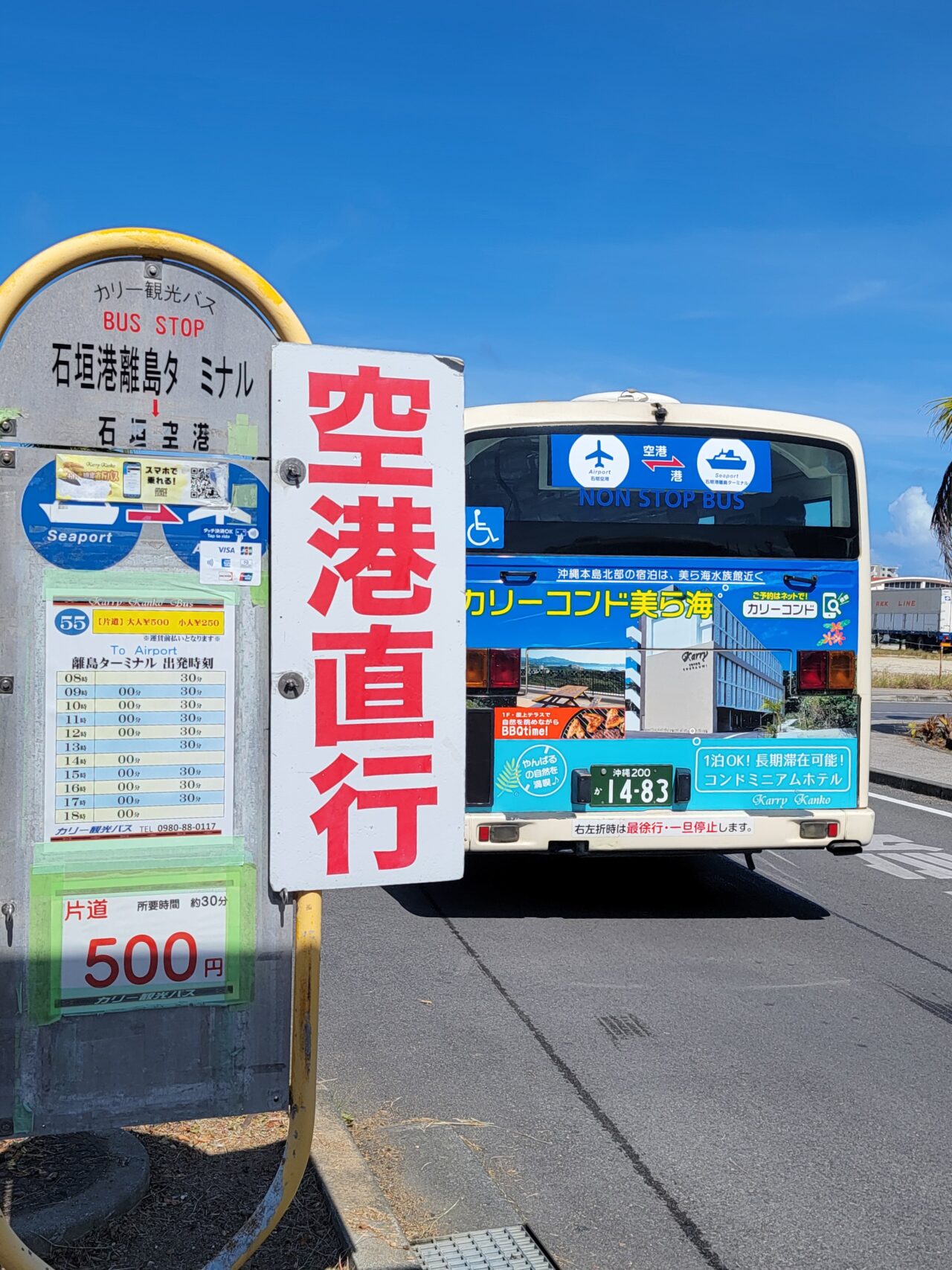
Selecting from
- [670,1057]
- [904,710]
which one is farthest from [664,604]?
[904,710]

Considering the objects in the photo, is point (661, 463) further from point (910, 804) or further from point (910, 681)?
point (910, 681)

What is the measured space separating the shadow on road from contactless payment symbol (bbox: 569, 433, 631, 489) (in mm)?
2385

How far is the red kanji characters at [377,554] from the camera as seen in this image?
Result: 2941 millimetres

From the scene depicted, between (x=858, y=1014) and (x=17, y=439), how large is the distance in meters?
4.74

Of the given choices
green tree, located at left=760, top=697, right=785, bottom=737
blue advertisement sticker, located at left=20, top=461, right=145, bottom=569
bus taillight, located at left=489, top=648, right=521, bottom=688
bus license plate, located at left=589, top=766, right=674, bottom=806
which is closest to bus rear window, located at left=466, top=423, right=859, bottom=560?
bus taillight, located at left=489, top=648, right=521, bottom=688

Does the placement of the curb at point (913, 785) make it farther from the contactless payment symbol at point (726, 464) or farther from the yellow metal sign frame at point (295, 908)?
the yellow metal sign frame at point (295, 908)

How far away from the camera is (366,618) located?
2.97 metres

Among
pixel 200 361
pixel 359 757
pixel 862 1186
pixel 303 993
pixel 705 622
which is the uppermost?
pixel 200 361

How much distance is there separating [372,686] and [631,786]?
4.79 metres

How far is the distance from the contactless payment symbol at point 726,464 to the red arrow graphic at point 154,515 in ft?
17.0

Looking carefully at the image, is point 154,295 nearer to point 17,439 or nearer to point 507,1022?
point 17,439

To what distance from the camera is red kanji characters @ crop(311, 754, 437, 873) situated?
297 cm

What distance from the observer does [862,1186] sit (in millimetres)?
4070

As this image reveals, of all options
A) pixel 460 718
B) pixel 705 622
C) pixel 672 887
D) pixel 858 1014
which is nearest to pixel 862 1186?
pixel 858 1014
